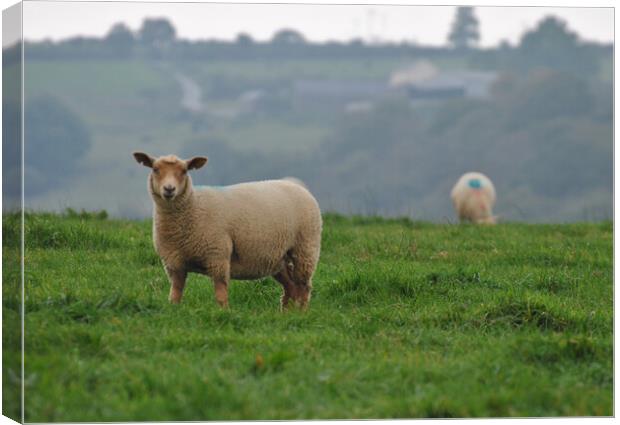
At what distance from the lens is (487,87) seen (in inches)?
2844

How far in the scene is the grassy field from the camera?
261 inches

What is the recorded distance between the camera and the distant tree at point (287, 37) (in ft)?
242

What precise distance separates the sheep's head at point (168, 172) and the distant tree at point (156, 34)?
52941mm

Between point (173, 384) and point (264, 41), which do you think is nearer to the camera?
point (173, 384)

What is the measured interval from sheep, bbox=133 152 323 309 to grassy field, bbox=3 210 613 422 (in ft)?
0.77

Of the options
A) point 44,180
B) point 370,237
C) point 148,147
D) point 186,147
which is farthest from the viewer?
point 148,147

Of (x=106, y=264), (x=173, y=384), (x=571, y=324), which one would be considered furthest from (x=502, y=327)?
(x=106, y=264)

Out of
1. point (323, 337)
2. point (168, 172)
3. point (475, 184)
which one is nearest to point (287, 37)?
point (475, 184)

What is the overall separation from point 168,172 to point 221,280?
0.86 m

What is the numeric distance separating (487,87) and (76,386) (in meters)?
67.2

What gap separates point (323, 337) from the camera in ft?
26.7

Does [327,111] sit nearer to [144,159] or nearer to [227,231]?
[227,231]

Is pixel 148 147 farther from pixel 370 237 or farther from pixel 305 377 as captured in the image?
pixel 305 377

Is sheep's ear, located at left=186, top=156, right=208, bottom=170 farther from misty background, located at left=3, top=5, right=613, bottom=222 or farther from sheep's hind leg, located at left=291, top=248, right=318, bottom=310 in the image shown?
misty background, located at left=3, top=5, right=613, bottom=222
